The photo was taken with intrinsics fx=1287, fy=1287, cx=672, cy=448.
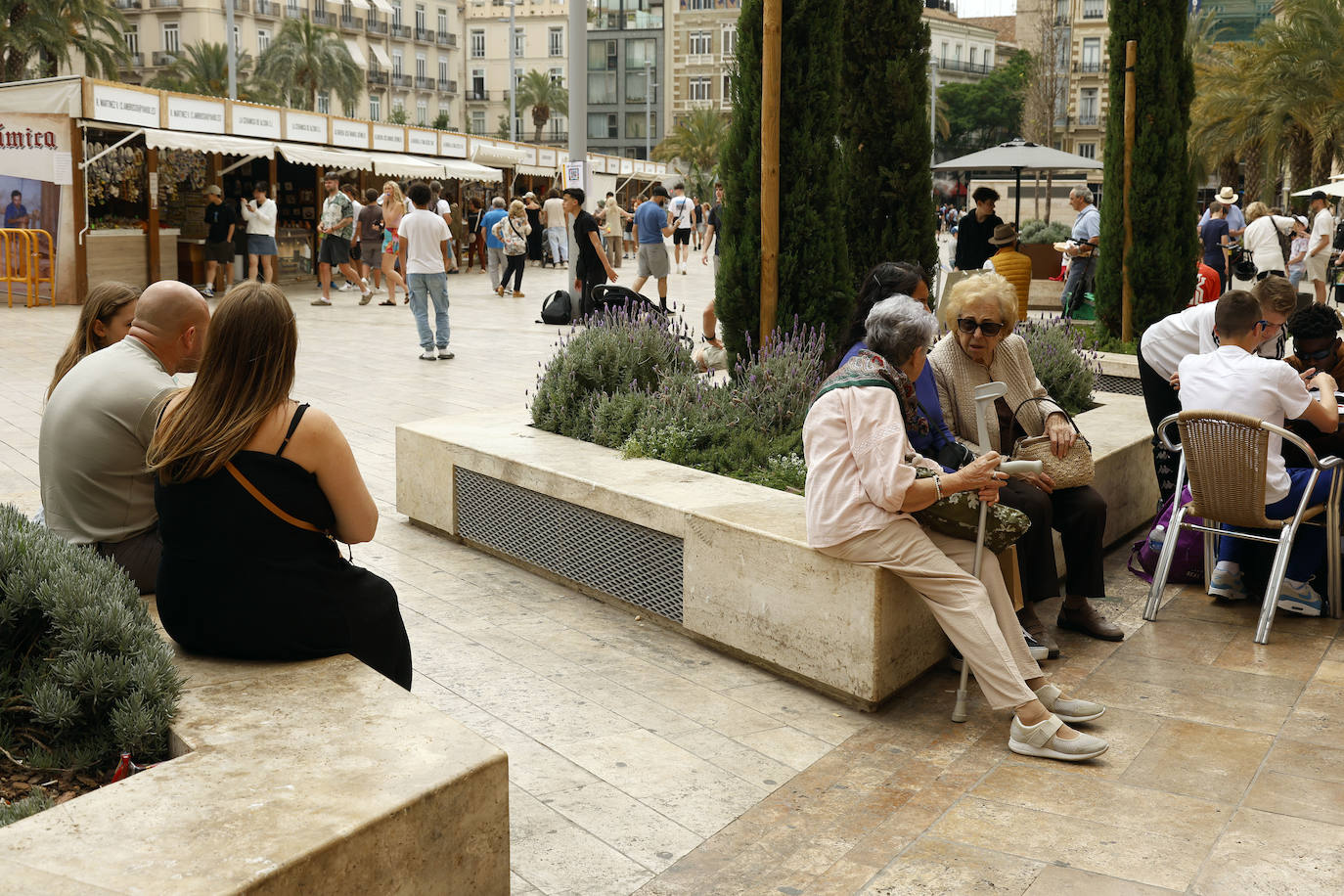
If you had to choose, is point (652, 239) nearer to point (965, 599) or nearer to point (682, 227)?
point (965, 599)

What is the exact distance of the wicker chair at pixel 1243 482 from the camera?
198 inches

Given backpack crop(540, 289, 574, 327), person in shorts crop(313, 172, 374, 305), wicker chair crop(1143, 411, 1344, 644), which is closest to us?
wicker chair crop(1143, 411, 1344, 644)

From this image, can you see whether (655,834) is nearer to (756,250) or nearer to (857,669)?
(857,669)

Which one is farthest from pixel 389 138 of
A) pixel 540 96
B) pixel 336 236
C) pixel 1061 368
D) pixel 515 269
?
pixel 540 96

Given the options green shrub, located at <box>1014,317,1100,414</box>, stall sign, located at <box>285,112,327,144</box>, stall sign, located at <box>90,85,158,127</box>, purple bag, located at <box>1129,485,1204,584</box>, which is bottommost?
purple bag, located at <box>1129,485,1204,584</box>

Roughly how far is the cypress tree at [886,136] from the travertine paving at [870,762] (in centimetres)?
307

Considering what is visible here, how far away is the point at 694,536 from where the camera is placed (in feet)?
16.2

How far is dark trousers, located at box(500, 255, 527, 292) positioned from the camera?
2141 cm

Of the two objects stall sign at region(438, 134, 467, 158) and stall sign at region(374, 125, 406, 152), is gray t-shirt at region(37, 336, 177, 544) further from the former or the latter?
stall sign at region(438, 134, 467, 158)

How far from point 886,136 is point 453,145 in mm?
22258

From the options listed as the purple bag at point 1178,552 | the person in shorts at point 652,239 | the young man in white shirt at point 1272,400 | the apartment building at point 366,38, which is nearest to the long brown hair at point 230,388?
the young man in white shirt at point 1272,400

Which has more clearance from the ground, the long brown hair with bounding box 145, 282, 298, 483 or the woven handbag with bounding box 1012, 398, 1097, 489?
the long brown hair with bounding box 145, 282, 298, 483

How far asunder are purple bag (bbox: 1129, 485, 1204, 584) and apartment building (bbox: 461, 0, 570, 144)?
294 ft

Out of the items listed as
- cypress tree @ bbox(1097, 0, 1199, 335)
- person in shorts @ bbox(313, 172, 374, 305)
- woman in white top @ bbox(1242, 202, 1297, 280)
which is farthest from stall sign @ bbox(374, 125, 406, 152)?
cypress tree @ bbox(1097, 0, 1199, 335)
